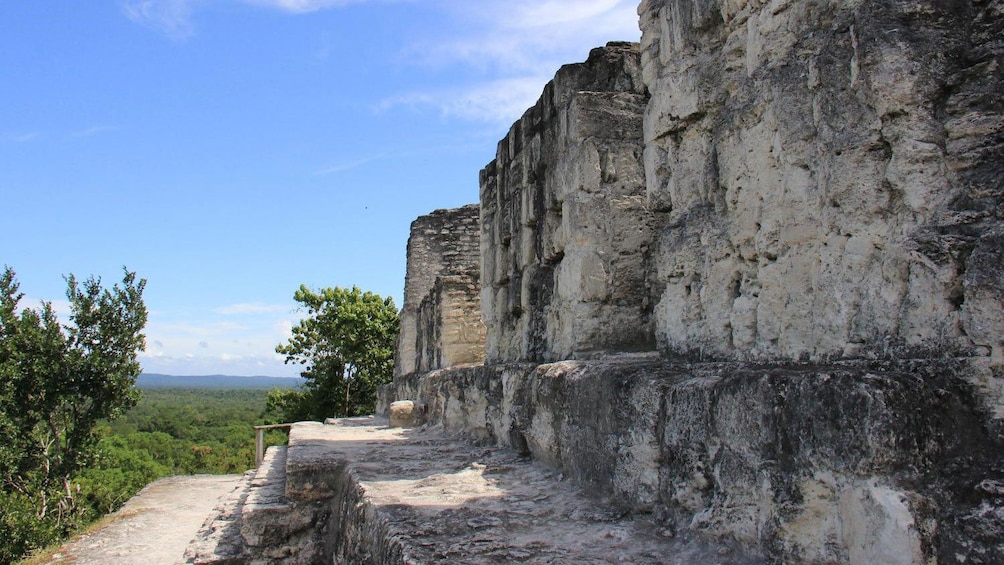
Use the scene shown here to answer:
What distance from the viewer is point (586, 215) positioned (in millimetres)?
4078

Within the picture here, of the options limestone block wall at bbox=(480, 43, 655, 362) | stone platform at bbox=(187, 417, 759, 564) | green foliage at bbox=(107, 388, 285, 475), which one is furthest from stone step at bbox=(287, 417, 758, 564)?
green foliage at bbox=(107, 388, 285, 475)

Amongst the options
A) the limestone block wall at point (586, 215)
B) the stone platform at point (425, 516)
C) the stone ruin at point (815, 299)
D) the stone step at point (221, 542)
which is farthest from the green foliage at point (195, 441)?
the stone ruin at point (815, 299)

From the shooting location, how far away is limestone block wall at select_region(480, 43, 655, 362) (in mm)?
4059

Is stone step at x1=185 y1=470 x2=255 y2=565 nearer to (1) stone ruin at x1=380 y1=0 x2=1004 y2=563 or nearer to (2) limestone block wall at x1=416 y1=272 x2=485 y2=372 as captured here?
(1) stone ruin at x1=380 y1=0 x2=1004 y2=563

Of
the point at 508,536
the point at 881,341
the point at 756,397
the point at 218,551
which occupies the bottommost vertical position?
the point at 218,551

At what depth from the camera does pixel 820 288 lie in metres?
2.24

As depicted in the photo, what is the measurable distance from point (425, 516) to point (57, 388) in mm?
12977

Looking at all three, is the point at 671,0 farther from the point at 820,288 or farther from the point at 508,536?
the point at 508,536

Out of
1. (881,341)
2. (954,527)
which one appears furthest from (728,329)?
(954,527)

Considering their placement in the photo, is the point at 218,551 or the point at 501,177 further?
the point at 501,177

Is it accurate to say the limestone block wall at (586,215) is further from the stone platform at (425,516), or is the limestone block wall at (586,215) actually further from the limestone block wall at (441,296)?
the limestone block wall at (441,296)

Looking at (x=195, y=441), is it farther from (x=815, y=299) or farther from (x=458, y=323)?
(x=815, y=299)

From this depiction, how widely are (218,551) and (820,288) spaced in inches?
161

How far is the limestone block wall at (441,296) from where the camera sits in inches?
345
